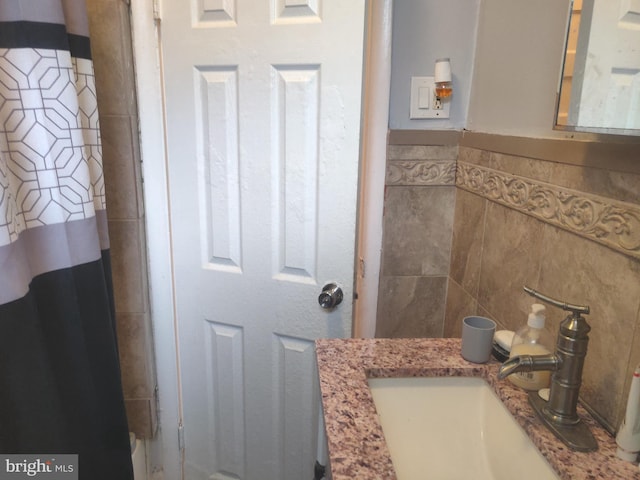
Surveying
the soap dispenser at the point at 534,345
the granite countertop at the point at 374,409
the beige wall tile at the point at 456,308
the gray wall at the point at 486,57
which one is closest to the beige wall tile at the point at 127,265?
the granite countertop at the point at 374,409

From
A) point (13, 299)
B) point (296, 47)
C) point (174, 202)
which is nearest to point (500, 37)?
point (296, 47)

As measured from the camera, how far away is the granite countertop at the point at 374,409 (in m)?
0.67

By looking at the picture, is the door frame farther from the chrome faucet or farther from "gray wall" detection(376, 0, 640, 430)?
the chrome faucet

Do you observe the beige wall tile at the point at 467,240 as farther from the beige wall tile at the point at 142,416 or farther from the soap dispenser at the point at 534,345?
the beige wall tile at the point at 142,416

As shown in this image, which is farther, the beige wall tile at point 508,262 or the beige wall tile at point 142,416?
the beige wall tile at point 142,416

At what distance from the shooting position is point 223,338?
1442 millimetres

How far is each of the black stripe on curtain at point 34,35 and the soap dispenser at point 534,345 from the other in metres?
1.12

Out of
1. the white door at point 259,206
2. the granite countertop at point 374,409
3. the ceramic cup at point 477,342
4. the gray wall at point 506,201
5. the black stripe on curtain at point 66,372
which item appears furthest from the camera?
the white door at point 259,206

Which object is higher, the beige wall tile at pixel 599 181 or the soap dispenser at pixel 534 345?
the beige wall tile at pixel 599 181

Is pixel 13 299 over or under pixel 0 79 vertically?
under

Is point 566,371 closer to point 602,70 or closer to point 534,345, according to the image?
point 534,345

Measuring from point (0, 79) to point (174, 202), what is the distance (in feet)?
1.69

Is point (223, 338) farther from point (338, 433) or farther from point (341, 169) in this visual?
point (338, 433)

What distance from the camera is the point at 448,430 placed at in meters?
0.89
